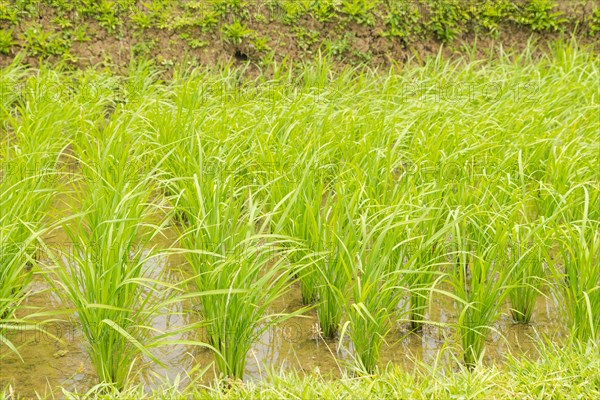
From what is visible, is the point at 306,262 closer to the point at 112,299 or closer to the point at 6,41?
the point at 112,299

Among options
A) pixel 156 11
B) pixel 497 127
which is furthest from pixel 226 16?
pixel 497 127

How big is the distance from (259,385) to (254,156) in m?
1.74

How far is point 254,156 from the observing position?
15.2ft

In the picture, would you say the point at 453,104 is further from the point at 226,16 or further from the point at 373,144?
the point at 226,16

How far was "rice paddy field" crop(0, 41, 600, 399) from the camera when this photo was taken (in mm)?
3221

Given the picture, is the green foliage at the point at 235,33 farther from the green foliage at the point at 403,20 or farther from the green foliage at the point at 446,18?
the green foliage at the point at 446,18

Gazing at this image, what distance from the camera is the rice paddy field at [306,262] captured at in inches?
127

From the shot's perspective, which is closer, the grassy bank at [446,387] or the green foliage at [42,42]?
the grassy bank at [446,387]

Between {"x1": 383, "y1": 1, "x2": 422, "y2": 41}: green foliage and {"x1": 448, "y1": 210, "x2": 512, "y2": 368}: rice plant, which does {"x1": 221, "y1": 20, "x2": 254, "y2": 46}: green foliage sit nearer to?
{"x1": 383, "y1": 1, "x2": 422, "y2": 41}: green foliage

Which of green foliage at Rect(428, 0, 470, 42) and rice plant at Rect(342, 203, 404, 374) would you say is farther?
green foliage at Rect(428, 0, 470, 42)

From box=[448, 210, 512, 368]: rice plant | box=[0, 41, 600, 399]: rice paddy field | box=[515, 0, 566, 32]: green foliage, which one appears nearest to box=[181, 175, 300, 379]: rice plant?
box=[0, 41, 600, 399]: rice paddy field

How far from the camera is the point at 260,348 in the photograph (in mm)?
3637

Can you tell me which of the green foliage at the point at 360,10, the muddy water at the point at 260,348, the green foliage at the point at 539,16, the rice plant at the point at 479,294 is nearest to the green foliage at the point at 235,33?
the green foliage at the point at 360,10

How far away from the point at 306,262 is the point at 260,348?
16.1 inches
